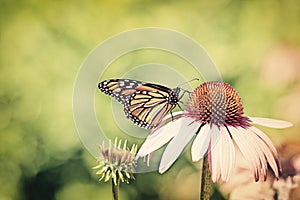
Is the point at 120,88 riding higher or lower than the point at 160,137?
higher

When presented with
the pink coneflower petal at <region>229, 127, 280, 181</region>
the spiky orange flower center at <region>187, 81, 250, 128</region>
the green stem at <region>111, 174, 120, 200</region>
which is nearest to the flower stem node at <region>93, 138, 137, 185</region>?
the green stem at <region>111, 174, 120, 200</region>

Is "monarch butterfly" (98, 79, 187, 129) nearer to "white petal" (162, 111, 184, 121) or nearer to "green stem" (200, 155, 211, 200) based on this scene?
"white petal" (162, 111, 184, 121)

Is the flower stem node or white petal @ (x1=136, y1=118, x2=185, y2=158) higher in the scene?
white petal @ (x1=136, y1=118, x2=185, y2=158)

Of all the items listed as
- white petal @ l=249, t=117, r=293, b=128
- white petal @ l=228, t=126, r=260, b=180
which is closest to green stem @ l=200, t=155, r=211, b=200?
white petal @ l=228, t=126, r=260, b=180

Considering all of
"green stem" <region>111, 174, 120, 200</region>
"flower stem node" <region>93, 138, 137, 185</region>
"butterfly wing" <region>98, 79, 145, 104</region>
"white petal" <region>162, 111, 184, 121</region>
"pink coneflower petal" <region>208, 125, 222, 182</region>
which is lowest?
"green stem" <region>111, 174, 120, 200</region>

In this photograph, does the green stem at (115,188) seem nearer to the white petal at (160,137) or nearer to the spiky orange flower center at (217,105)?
the white petal at (160,137)

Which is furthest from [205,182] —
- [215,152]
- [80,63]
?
[80,63]

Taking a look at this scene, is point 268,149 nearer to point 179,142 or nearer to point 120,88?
point 179,142

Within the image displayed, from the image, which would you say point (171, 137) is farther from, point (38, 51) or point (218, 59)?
point (38, 51)
